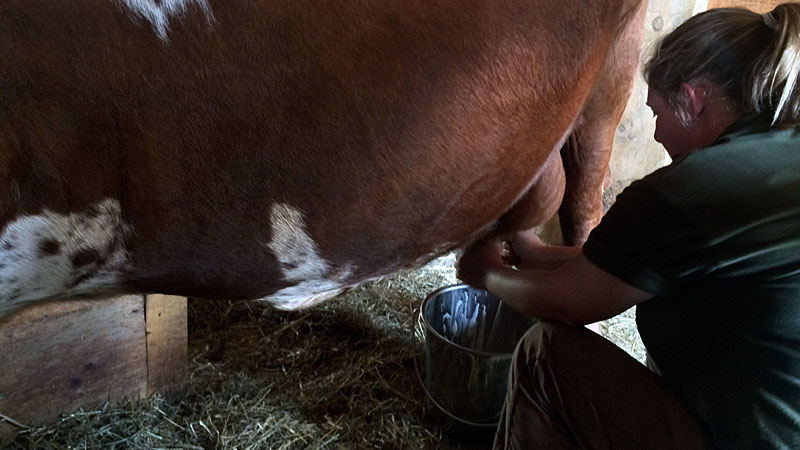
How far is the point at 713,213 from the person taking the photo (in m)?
0.92

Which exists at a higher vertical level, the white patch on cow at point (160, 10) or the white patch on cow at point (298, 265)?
the white patch on cow at point (160, 10)

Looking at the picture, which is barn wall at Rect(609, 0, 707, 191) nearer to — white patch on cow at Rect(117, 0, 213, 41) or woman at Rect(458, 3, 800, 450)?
woman at Rect(458, 3, 800, 450)

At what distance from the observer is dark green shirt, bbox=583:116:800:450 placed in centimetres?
91

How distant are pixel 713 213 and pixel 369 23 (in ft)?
1.98

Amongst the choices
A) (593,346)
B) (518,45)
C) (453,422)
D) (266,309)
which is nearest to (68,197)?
(518,45)

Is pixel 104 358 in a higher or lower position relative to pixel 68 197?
lower

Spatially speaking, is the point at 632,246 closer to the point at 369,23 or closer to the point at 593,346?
the point at 593,346

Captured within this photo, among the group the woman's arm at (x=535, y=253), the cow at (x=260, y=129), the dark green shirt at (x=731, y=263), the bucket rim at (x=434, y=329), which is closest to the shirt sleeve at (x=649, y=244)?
the dark green shirt at (x=731, y=263)

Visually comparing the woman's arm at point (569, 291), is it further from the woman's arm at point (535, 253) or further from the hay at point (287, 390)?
the hay at point (287, 390)

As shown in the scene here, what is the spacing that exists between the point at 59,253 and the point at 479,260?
2.97ft

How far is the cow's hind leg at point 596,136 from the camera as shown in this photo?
1.43 m

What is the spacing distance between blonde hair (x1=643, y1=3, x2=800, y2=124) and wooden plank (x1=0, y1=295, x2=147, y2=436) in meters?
1.34

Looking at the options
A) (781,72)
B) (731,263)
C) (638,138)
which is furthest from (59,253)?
(638,138)

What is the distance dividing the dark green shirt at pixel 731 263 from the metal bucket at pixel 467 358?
2.38ft
